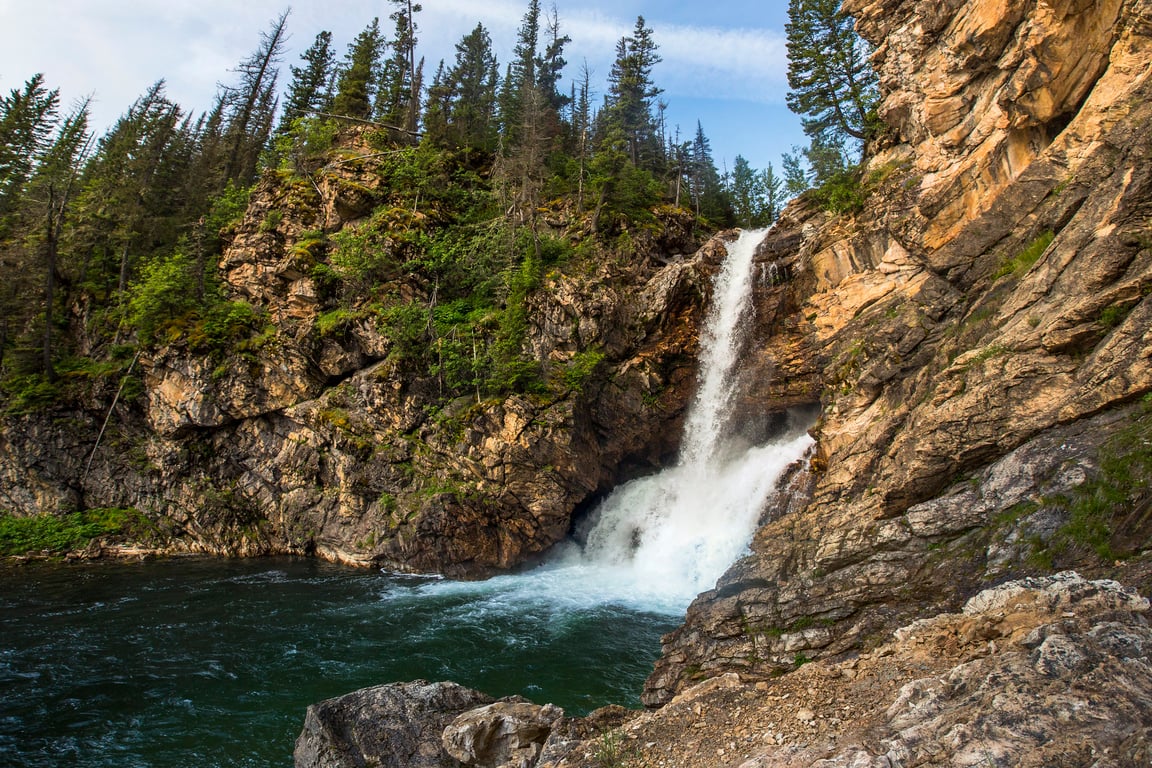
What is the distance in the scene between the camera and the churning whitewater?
20219 mm

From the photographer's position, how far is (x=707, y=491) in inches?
914

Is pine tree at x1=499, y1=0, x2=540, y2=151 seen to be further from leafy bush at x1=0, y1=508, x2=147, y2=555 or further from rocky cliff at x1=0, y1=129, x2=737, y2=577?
leafy bush at x1=0, y1=508, x2=147, y2=555

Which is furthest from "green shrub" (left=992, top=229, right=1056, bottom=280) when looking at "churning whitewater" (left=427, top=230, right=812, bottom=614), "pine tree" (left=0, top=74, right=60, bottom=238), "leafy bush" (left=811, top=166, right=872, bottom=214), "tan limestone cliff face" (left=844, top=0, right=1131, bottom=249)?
"pine tree" (left=0, top=74, right=60, bottom=238)

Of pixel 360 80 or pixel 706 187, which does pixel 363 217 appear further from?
pixel 706 187

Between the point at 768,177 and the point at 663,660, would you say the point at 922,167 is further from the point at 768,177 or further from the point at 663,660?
the point at 768,177

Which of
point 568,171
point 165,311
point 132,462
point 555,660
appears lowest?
point 555,660

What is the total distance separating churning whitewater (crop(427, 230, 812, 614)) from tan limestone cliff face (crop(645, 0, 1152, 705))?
4.54 m

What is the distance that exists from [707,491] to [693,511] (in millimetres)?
1016

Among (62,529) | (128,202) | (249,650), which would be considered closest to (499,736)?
(249,650)

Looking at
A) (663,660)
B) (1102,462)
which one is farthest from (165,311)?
(1102,462)

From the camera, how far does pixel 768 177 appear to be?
48.7 meters

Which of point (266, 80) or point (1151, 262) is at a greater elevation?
point (266, 80)

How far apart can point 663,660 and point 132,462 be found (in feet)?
88.9

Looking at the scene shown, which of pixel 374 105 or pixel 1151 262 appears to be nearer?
pixel 1151 262
